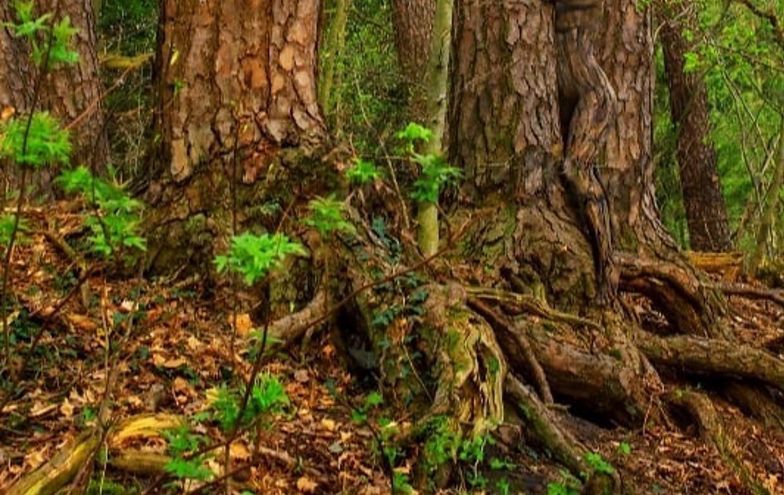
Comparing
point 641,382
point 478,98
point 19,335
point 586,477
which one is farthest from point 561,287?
point 19,335

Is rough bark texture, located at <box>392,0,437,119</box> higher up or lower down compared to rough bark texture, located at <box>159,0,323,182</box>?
higher up

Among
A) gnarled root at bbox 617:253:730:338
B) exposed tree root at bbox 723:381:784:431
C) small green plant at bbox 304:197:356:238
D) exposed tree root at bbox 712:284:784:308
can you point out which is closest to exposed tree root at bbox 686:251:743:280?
exposed tree root at bbox 712:284:784:308

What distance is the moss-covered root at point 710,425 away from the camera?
15.8 ft

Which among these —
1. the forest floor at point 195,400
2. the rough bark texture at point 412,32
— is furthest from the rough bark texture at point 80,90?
the rough bark texture at point 412,32

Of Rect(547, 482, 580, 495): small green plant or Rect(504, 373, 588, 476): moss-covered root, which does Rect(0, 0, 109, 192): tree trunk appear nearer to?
Rect(504, 373, 588, 476): moss-covered root

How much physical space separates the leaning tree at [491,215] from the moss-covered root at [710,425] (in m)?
0.02

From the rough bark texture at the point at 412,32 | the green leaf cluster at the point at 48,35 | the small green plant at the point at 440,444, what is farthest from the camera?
the rough bark texture at the point at 412,32

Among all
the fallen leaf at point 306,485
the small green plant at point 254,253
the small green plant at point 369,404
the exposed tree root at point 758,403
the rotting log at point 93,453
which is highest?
the small green plant at point 254,253

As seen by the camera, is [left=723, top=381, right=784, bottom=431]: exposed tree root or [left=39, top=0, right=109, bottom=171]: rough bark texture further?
[left=39, top=0, right=109, bottom=171]: rough bark texture

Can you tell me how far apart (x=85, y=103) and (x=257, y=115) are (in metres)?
2.42

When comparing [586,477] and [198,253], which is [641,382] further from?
[198,253]

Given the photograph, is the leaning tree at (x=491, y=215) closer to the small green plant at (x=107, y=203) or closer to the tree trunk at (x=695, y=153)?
the small green plant at (x=107, y=203)

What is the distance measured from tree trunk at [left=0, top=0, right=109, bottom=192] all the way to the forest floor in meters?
1.01

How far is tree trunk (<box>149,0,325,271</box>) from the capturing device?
4.86 m
